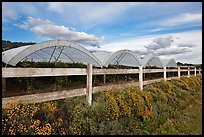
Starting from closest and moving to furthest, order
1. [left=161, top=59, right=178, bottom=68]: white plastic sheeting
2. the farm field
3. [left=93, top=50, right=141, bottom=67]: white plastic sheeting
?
the farm field
[left=93, top=50, right=141, bottom=67]: white plastic sheeting
[left=161, top=59, right=178, bottom=68]: white plastic sheeting

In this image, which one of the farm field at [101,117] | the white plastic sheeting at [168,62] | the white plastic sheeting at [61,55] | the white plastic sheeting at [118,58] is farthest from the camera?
the white plastic sheeting at [168,62]

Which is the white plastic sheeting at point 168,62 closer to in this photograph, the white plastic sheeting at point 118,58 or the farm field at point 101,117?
the white plastic sheeting at point 118,58

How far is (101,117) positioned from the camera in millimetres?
5496

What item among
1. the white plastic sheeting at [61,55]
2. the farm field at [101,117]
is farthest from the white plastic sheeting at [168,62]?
the farm field at [101,117]

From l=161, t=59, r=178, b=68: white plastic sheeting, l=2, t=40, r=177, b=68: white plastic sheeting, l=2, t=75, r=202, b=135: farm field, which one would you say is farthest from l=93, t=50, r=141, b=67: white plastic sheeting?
l=161, t=59, r=178, b=68: white plastic sheeting

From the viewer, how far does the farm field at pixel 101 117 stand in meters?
4.52

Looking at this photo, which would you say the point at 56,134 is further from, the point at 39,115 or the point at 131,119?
the point at 131,119

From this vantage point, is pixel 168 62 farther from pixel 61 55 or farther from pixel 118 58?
pixel 61 55

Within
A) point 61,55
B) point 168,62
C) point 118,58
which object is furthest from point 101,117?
point 168,62

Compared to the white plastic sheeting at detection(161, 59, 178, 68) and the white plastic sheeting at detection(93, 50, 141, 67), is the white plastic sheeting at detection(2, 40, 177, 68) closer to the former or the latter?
the white plastic sheeting at detection(93, 50, 141, 67)

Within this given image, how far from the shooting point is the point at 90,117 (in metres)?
5.40

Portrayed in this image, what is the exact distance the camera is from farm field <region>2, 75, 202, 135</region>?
4523mm

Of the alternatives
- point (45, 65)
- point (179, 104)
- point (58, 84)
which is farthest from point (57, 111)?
point (179, 104)

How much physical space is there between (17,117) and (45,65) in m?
5.37
